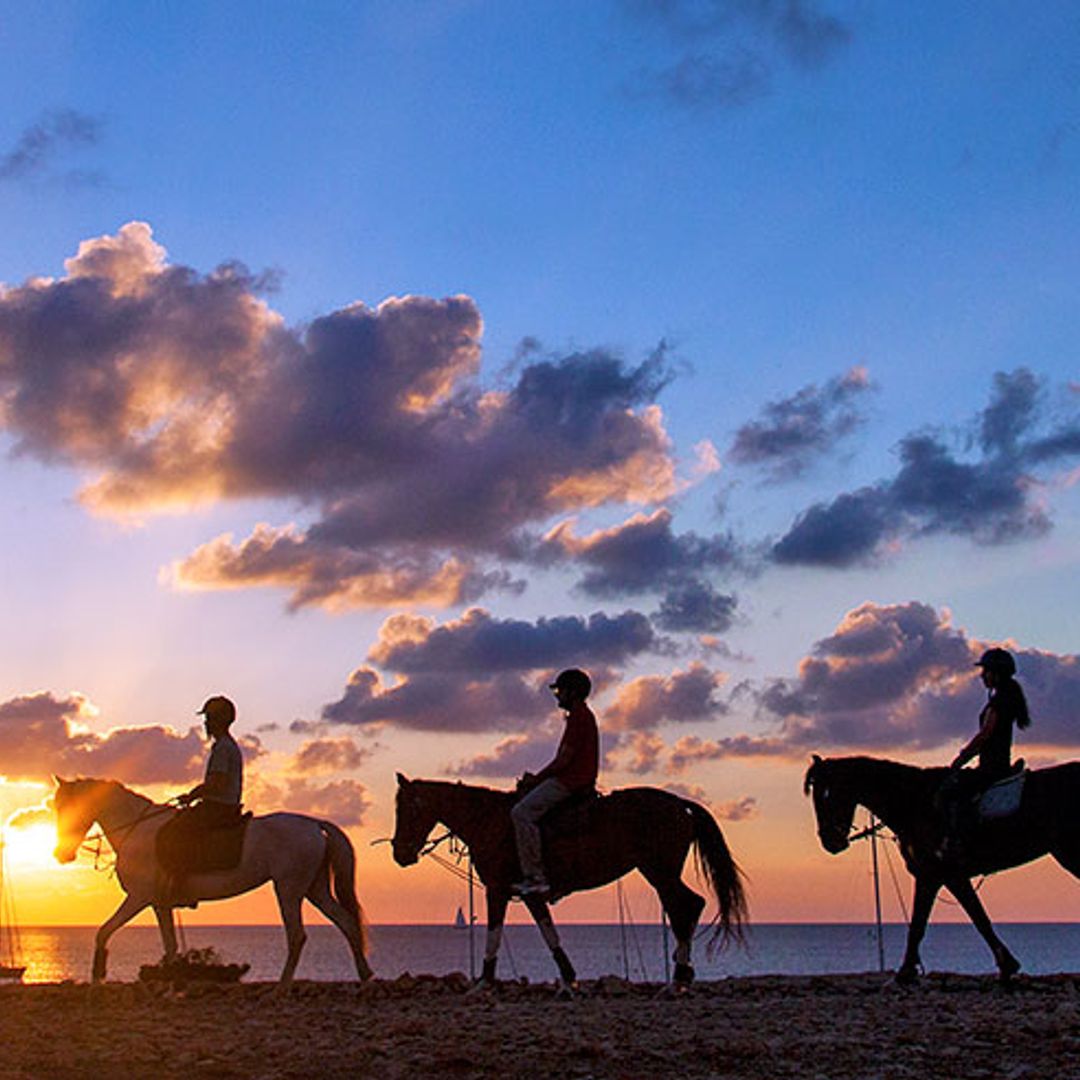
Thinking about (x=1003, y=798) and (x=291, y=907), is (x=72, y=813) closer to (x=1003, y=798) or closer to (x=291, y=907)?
(x=291, y=907)

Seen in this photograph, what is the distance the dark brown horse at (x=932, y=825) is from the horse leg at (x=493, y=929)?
353cm

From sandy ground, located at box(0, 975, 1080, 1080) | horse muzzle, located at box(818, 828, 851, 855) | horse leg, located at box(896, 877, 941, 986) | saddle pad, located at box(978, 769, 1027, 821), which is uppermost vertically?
saddle pad, located at box(978, 769, 1027, 821)

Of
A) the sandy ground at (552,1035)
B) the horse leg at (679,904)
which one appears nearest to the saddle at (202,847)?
the sandy ground at (552,1035)

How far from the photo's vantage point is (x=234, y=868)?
1722cm

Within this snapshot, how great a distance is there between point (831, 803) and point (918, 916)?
150cm

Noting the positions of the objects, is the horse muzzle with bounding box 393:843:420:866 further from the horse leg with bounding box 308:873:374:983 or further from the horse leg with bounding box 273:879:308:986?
the horse leg with bounding box 273:879:308:986

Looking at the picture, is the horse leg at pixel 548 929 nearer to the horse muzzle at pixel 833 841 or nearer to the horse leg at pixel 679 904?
the horse leg at pixel 679 904

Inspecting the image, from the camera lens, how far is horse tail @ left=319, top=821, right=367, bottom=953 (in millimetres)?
17594

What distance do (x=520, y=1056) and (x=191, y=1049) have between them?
8.45 feet

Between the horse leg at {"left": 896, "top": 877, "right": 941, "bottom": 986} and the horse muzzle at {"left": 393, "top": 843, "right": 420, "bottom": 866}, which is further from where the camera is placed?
the horse muzzle at {"left": 393, "top": 843, "right": 420, "bottom": 866}

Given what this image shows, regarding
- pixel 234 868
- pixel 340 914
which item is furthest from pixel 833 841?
pixel 234 868

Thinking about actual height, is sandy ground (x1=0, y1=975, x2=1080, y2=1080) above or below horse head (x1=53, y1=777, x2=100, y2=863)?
below

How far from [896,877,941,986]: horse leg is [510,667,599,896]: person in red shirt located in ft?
12.1

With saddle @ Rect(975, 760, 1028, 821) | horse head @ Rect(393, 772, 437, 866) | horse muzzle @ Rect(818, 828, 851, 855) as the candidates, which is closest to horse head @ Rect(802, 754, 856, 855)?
horse muzzle @ Rect(818, 828, 851, 855)
